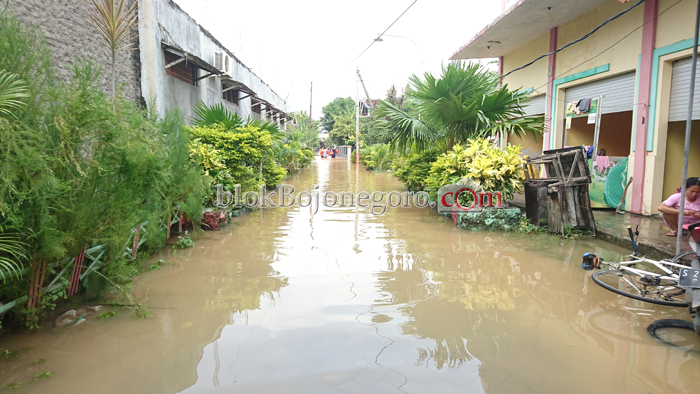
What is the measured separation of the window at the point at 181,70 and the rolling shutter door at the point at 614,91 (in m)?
9.69

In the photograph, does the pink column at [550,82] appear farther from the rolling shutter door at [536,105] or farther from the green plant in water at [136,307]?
Answer: the green plant in water at [136,307]

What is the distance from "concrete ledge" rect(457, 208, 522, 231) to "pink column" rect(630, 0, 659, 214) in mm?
2612

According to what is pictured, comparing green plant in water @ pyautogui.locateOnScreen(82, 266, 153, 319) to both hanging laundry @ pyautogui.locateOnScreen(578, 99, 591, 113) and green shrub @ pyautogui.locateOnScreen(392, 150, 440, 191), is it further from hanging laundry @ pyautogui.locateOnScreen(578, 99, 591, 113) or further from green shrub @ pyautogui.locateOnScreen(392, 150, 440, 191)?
hanging laundry @ pyautogui.locateOnScreen(578, 99, 591, 113)

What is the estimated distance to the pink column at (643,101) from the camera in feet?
26.6

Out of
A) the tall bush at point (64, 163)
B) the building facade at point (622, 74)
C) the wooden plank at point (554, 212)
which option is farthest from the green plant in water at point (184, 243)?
the building facade at point (622, 74)

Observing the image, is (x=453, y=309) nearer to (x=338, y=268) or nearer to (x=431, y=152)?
(x=338, y=268)

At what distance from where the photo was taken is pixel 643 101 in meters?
8.32

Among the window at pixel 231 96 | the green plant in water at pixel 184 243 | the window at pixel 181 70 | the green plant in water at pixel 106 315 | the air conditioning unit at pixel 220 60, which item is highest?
the air conditioning unit at pixel 220 60

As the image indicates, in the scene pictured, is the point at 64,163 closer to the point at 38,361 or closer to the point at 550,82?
the point at 38,361

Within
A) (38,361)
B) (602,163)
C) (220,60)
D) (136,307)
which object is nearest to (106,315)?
(136,307)

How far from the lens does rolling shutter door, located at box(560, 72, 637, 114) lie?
29.6 feet

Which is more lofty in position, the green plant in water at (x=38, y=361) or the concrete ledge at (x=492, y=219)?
the concrete ledge at (x=492, y=219)

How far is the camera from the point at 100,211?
11.7 ft

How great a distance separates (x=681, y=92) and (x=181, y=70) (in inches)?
437
